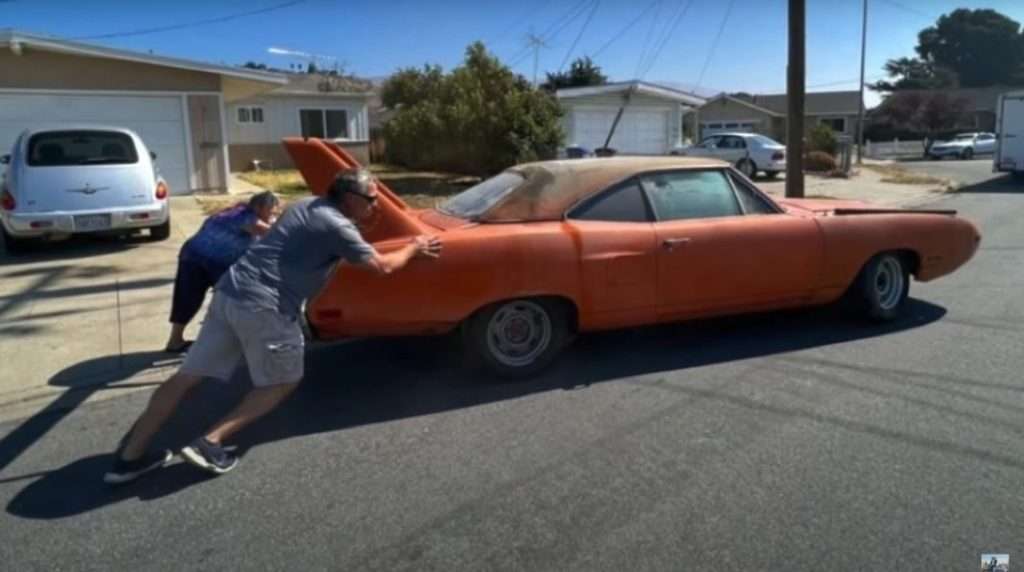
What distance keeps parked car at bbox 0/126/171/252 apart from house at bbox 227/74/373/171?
14.3 m

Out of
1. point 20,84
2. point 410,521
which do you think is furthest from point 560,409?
point 20,84

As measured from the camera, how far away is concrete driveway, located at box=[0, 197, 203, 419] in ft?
15.4

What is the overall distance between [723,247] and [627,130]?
72.6ft

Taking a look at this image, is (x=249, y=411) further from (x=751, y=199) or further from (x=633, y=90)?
(x=633, y=90)

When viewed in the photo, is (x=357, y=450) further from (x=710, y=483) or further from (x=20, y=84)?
(x=20, y=84)

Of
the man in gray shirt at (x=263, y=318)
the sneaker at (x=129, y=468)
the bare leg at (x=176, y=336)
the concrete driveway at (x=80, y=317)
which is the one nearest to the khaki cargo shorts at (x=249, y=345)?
the man in gray shirt at (x=263, y=318)

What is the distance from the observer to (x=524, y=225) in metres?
4.46

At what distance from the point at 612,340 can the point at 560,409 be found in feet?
4.40

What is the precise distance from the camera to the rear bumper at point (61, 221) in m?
8.30

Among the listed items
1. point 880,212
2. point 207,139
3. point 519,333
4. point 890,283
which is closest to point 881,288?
point 890,283

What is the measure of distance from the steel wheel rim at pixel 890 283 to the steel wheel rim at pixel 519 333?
2.79 meters

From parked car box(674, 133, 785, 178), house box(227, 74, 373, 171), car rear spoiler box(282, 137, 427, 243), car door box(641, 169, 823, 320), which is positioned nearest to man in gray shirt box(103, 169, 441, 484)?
car rear spoiler box(282, 137, 427, 243)

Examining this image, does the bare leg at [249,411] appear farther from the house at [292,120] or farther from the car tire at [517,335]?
the house at [292,120]

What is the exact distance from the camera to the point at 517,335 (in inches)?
177
